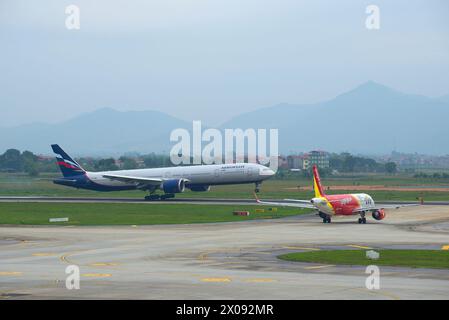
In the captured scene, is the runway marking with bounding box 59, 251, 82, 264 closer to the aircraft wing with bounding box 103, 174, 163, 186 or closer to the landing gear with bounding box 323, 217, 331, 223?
the landing gear with bounding box 323, 217, 331, 223

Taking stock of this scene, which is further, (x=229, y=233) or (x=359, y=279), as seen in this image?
(x=229, y=233)

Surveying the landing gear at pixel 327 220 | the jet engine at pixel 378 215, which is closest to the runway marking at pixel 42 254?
the landing gear at pixel 327 220

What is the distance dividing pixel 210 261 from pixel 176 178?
82.0 meters

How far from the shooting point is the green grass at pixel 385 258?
50.8m

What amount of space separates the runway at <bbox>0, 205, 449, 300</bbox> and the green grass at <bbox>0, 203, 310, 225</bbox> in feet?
25.8

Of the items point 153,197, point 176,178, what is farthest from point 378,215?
point 153,197

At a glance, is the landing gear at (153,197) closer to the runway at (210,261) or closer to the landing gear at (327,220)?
the runway at (210,261)

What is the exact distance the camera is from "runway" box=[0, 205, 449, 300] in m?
39.7

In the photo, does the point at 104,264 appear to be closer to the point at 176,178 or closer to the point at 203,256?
the point at 203,256
